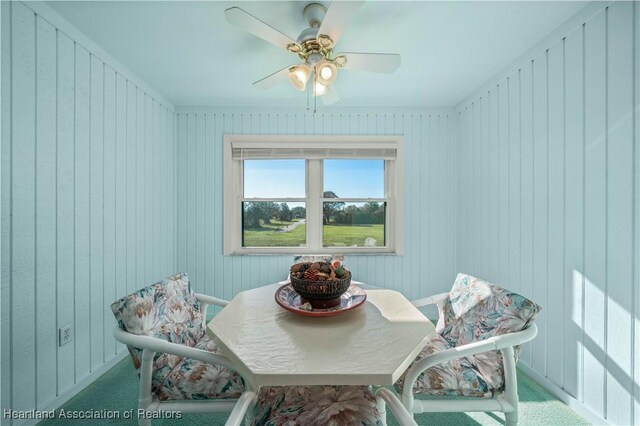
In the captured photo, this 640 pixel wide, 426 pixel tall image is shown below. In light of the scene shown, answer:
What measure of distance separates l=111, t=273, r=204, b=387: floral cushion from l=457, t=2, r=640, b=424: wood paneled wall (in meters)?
2.31

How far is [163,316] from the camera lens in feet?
4.42

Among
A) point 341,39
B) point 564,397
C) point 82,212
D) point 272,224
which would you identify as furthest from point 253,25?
point 564,397

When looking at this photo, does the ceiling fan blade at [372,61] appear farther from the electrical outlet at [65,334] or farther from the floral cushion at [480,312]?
the electrical outlet at [65,334]

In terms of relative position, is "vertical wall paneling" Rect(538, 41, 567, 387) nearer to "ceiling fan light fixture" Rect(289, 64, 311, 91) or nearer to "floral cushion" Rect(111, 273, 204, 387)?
"ceiling fan light fixture" Rect(289, 64, 311, 91)

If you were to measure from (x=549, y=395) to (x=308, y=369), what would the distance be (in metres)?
1.90

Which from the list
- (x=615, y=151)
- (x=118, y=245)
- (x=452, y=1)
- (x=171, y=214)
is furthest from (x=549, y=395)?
(x=171, y=214)

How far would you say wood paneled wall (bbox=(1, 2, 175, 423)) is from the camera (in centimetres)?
135

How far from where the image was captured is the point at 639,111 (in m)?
1.29

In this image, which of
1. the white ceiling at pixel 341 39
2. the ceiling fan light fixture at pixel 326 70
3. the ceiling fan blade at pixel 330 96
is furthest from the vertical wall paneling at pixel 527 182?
the ceiling fan light fixture at pixel 326 70

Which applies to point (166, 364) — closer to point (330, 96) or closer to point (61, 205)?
point (61, 205)

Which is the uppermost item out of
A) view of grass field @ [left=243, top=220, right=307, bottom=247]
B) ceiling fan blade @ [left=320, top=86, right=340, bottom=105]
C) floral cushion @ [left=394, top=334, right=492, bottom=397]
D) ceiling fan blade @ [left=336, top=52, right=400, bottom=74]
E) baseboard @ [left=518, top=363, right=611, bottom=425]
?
ceiling fan blade @ [left=336, top=52, right=400, bottom=74]

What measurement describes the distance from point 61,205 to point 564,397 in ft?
11.2

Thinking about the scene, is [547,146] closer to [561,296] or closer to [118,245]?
[561,296]

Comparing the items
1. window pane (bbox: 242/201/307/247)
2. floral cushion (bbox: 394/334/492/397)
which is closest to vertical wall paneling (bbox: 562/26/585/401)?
floral cushion (bbox: 394/334/492/397)
